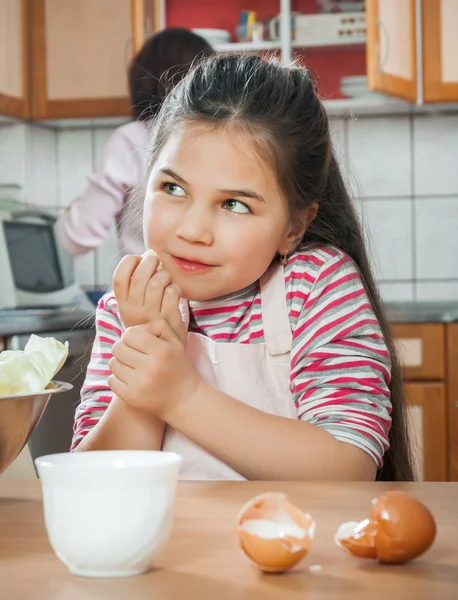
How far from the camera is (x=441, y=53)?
318 centimetres

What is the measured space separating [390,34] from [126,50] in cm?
90

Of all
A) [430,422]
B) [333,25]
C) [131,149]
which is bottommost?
[430,422]

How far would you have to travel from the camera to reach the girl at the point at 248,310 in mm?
969

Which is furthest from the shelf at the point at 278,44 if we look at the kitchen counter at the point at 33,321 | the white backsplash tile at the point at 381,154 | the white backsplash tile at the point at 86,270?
the kitchen counter at the point at 33,321

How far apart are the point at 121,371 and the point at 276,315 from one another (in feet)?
0.82

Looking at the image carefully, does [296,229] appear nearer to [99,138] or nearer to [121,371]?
[121,371]

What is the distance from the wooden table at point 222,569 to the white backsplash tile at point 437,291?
277 cm

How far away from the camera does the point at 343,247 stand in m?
1.25

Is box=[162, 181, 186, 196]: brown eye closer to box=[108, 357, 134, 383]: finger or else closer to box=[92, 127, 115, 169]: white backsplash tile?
box=[108, 357, 134, 383]: finger

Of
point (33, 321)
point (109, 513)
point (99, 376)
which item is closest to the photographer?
point (109, 513)

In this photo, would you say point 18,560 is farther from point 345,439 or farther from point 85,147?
point 85,147

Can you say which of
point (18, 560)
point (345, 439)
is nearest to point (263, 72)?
point (345, 439)

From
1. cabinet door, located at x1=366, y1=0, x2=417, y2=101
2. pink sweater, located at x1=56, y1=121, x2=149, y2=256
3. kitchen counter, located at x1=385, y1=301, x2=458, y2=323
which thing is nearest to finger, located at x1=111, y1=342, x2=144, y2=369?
pink sweater, located at x1=56, y1=121, x2=149, y2=256

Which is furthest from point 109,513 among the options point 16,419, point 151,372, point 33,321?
point 33,321
